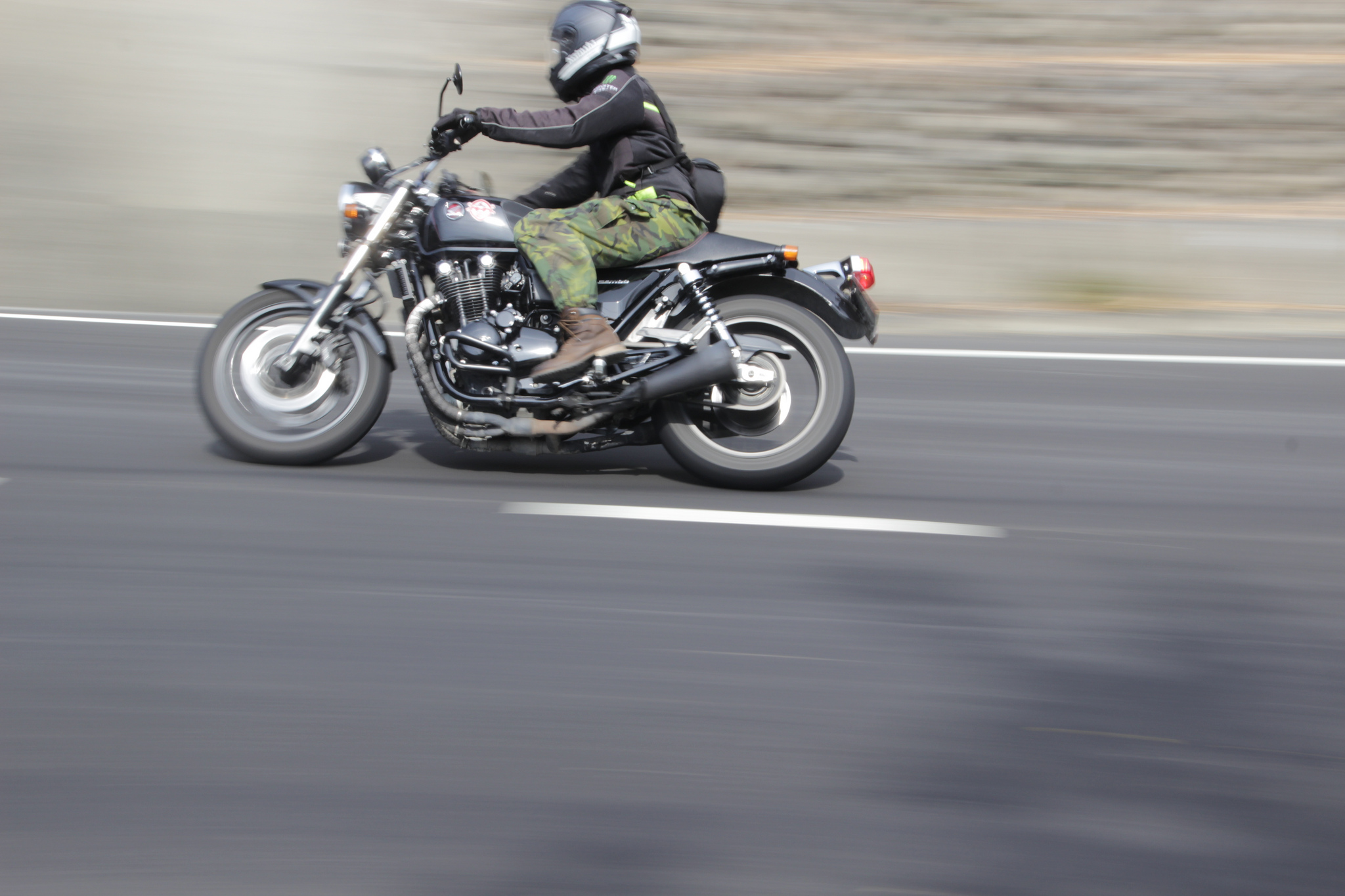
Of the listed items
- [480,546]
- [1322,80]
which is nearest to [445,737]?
[480,546]

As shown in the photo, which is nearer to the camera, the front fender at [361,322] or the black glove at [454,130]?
the black glove at [454,130]

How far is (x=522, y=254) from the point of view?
534 centimetres

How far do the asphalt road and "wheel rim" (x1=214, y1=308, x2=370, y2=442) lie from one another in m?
0.21

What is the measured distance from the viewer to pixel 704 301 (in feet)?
17.4

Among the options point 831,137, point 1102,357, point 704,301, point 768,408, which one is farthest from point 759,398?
point 831,137

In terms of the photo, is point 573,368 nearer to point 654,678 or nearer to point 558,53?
point 558,53

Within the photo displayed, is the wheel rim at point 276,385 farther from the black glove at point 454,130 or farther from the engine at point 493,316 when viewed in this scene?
the black glove at point 454,130

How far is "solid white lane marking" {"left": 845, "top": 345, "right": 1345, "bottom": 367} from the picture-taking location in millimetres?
8406

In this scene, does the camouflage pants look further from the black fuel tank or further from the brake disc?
the brake disc

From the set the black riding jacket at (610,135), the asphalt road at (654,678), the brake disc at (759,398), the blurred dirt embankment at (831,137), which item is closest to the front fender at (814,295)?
the brake disc at (759,398)

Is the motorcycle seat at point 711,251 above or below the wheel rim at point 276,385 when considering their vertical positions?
above

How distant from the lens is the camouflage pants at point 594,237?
5.19 m

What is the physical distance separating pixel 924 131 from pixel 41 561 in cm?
1008

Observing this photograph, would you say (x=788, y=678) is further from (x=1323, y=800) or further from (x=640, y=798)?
(x=1323, y=800)
